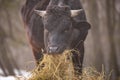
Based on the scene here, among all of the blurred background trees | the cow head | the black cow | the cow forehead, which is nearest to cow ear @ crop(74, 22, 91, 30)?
the black cow

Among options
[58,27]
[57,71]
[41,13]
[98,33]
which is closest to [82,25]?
[41,13]

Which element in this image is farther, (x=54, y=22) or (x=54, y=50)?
(x=54, y=22)

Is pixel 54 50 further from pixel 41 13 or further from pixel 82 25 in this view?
pixel 82 25

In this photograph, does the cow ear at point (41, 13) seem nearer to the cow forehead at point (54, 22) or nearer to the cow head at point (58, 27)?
the cow head at point (58, 27)

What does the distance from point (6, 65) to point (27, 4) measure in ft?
27.4

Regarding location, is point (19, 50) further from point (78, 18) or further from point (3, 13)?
point (78, 18)

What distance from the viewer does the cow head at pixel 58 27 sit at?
384 inches

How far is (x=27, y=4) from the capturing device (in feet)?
39.4

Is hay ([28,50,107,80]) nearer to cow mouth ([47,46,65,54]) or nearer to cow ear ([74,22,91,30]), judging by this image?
cow mouth ([47,46,65,54])

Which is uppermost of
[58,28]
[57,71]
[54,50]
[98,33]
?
[58,28]

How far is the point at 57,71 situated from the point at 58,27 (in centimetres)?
70

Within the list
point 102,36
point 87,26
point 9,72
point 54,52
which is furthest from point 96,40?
point 54,52

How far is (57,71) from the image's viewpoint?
31.6 ft

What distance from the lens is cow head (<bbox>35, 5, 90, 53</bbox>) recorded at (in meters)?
9.74
